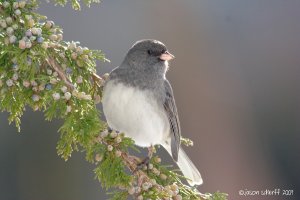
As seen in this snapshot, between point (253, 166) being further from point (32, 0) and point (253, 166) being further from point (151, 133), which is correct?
point (32, 0)

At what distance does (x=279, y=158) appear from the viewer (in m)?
4.36

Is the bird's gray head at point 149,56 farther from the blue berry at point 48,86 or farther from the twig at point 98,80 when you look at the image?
the blue berry at point 48,86

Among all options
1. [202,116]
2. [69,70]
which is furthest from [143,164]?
[202,116]

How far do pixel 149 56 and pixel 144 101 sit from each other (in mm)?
245

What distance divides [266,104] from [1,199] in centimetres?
232

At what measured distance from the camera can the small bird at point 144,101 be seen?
186 centimetres

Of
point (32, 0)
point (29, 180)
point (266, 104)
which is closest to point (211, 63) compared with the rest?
point (266, 104)

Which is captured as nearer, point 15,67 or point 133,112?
point 15,67

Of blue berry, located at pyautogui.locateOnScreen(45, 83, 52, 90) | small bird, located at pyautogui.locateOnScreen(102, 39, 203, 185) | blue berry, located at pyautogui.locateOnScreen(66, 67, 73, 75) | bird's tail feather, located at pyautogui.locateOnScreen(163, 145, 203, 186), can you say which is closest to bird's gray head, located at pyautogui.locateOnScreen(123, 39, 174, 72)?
small bird, located at pyautogui.locateOnScreen(102, 39, 203, 185)

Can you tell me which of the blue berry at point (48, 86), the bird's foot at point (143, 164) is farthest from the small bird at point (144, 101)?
the blue berry at point (48, 86)

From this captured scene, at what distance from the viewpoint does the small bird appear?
6.09 feet

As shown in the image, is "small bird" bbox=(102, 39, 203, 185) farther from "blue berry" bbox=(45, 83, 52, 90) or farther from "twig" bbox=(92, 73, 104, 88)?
"blue berry" bbox=(45, 83, 52, 90)

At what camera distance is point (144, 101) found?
6.14 ft

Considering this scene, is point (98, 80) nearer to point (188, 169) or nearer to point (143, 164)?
point (143, 164)
